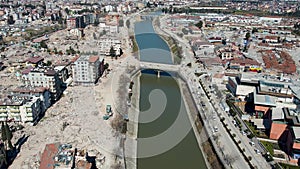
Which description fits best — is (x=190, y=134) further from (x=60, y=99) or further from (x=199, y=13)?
(x=199, y=13)

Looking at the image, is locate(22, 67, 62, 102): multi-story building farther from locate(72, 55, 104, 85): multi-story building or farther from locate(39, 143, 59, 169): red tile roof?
locate(39, 143, 59, 169): red tile roof

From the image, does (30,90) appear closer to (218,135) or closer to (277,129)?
(218,135)

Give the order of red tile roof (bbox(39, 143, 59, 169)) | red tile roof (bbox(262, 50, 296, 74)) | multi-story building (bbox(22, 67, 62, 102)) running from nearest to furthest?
1. red tile roof (bbox(39, 143, 59, 169))
2. multi-story building (bbox(22, 67, 62, 102))
3. red tile roof (bbox(262, 50, 296, 74))

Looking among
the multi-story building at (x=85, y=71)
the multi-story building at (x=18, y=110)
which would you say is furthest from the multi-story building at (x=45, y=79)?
the multi-story building at (x=18, y=110)

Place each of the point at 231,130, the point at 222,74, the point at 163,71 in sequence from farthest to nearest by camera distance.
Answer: the point at 163,71 < the point at 222,74 < the point at 231,130

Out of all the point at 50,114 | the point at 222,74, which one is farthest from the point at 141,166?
the point at 222,74

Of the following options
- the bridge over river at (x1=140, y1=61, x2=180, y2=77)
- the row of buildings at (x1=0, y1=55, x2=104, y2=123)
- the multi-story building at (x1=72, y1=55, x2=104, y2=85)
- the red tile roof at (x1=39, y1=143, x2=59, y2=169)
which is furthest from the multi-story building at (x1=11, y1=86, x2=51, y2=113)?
the bridge over river at (x1=140, y1=61, x2=180, y2=77)

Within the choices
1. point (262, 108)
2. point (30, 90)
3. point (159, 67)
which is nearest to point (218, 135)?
point (262, 108)
